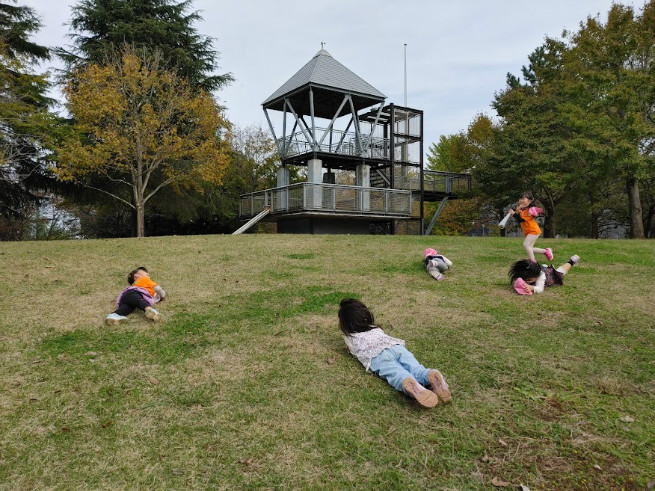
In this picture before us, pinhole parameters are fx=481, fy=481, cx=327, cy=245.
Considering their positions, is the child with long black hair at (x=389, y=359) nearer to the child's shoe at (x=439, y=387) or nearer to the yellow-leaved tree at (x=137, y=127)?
the child's shoe at (x=439, y=387)

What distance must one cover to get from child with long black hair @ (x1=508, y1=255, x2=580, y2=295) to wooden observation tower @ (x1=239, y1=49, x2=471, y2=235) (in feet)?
44.4

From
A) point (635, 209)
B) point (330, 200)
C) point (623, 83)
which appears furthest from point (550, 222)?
point (330, 200)

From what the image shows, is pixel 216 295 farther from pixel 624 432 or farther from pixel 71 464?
pixel 624 432

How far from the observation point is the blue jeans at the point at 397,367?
14.1 feet

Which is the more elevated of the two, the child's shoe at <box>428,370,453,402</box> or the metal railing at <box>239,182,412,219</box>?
the metal railing at <box>239,182,412,219</box>

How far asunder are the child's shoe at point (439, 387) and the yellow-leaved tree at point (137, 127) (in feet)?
54.8

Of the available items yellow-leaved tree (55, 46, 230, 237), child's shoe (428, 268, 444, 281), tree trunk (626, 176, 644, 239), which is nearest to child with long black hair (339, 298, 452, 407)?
child's shoe (428, 268, 444, 281)

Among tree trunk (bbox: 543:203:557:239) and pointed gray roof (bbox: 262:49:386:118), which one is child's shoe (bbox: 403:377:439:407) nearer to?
pointed gray roof (bbox: 262:49:386:118)

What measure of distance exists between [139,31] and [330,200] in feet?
42.8

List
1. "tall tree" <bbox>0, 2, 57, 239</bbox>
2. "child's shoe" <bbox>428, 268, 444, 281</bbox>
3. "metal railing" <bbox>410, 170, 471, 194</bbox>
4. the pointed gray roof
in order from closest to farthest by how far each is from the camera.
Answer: "child's shoe" <bbox>428, 268, 444, 281</bbox> → "tall tree" <bbox>0, 2, 57, 239</bbox> → the pointed gray roof → "metal railing" <bbox>410, 170, 471, 194</bbox>

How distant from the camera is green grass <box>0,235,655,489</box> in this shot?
3.29m

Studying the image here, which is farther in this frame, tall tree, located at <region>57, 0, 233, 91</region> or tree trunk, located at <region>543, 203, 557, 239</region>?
tree trunk, located at <region>543, 203, 557, 239</region>

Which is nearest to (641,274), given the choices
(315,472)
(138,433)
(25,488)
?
(315,472)

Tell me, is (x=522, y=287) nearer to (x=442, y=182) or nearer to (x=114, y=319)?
(x=114, y=319)
